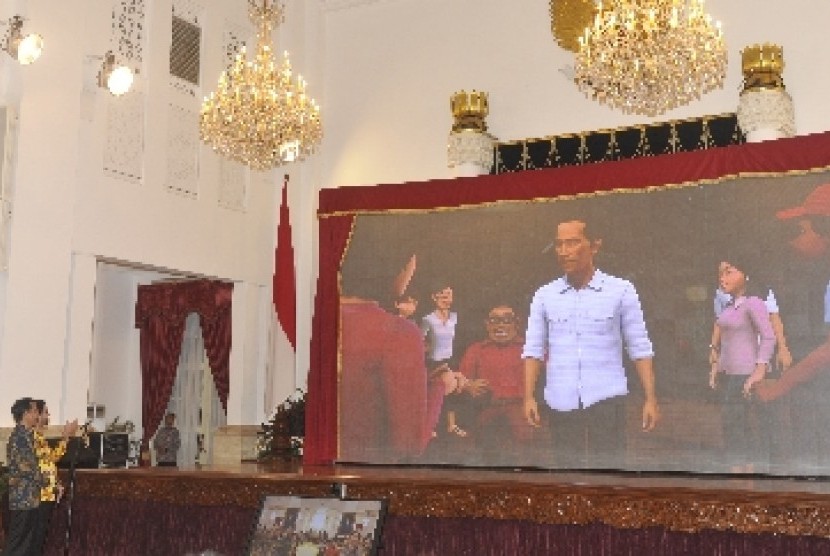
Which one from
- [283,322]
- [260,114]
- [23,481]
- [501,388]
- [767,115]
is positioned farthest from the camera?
[283,322]

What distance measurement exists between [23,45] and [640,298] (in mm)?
5542

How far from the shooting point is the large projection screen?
7562mm

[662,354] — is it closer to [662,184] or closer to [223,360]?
[662,184]

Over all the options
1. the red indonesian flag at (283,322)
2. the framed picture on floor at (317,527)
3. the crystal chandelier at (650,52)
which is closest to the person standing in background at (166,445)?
the red indonesian flag at (283,322)

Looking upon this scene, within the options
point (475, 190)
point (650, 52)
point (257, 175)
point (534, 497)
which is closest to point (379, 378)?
point (475, 190)

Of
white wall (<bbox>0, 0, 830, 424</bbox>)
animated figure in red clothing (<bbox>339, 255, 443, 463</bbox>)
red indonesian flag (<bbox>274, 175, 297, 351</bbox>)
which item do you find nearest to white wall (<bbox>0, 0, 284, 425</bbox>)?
white wall (<bbox>0, 0, 830, 424</bbox>)

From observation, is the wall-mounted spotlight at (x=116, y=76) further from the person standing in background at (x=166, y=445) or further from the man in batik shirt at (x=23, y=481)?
the person standing in background at (x=166, y=445)

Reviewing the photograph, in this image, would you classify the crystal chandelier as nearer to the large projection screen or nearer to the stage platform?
the large projection screen

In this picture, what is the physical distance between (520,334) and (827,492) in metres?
3.52

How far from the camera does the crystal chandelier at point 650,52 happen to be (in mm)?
5727

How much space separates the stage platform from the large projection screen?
0.48m

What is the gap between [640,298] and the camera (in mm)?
8203

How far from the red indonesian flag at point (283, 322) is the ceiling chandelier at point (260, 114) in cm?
265

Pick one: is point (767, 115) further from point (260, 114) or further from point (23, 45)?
point (23, 45)
